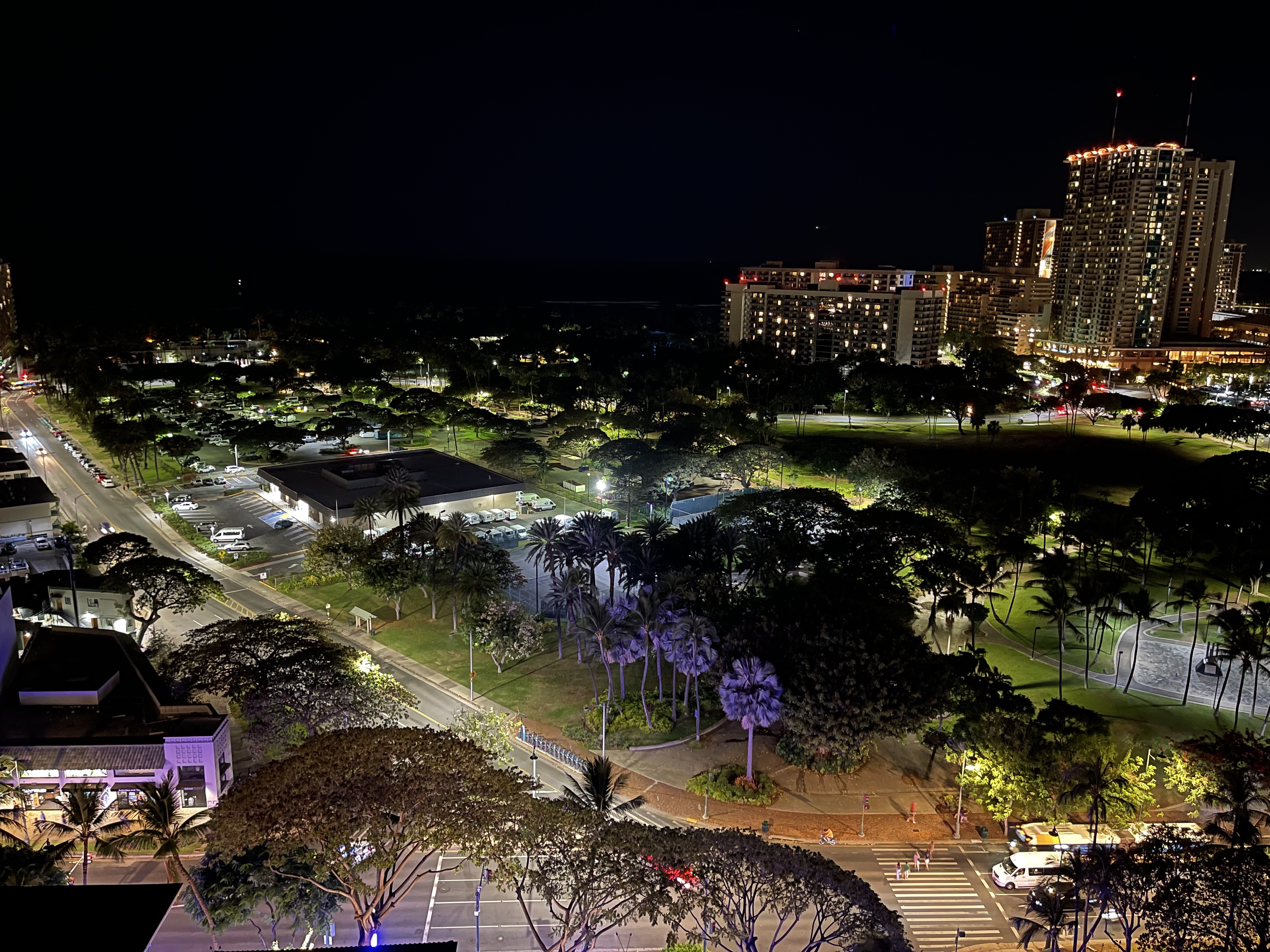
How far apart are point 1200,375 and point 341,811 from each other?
158714 millimetres

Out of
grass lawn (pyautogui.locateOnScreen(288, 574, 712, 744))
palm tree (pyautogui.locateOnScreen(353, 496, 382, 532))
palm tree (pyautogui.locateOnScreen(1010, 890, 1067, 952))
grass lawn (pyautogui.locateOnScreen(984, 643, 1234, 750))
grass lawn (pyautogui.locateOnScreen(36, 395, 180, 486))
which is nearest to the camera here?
palm tree (pyautogui.locateOnScreen(1010, 890, 1067, 952))

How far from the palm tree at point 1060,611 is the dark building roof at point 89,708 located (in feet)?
131

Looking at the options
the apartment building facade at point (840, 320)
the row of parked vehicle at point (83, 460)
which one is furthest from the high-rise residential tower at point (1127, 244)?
the row of parked vehicle at point (83, 460)

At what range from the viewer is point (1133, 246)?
16662 centimetres

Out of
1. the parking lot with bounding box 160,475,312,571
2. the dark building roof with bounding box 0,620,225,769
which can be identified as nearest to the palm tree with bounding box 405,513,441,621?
the parking lot with bounding box 160,475,312,571

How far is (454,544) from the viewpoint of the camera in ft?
172

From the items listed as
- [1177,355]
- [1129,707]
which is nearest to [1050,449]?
[1129,707]

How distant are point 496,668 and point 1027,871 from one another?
2696 cm

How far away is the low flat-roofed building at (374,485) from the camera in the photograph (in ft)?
226

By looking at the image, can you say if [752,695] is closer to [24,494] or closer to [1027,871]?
[1027,871]

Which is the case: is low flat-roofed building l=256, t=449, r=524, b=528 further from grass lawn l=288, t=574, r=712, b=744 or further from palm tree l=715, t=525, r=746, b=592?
palm tree l=715, t=525, r=746, b=592

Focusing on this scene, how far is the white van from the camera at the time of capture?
101ft

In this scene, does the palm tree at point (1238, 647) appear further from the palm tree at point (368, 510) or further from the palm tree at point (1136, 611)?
the palm tree at point (368, 510)

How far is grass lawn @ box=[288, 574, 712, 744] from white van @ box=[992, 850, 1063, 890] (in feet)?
48.1
